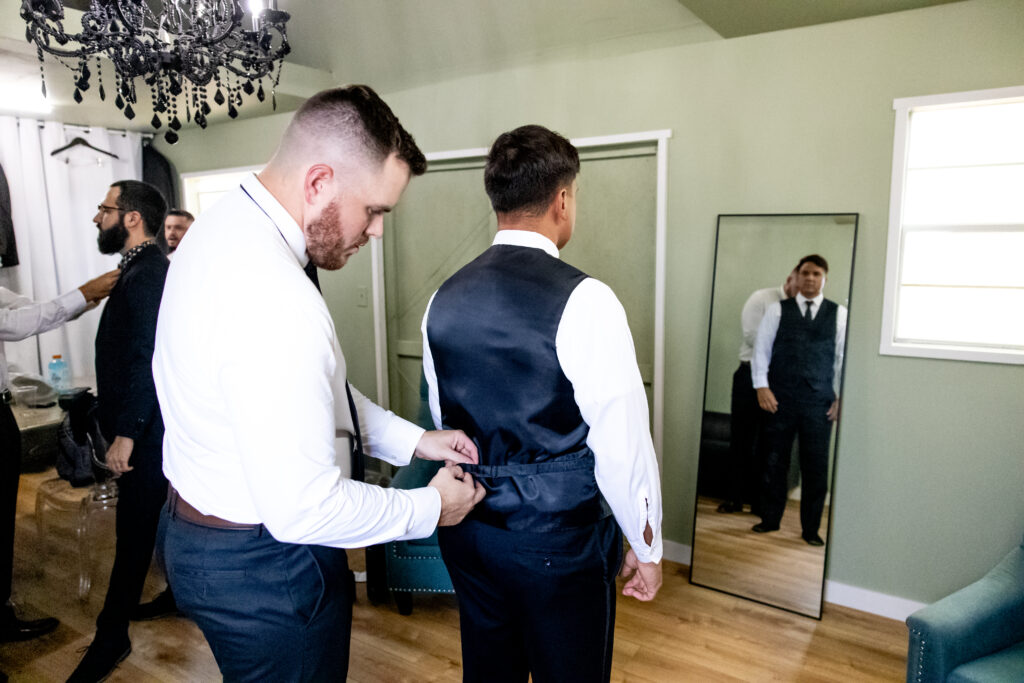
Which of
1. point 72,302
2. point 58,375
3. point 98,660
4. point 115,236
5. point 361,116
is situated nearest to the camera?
point 361,116

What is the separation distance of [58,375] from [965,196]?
404 centimetres

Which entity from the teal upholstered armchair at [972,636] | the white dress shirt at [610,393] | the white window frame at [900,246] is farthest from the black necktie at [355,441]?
the white window frame at [900,246]

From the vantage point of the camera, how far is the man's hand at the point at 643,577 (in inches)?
56.9

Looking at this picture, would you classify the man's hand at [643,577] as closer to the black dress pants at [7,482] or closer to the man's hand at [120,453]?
the man's hand at [120,453]

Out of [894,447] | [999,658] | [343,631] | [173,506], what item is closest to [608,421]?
[343,631]

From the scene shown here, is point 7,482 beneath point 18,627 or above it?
above

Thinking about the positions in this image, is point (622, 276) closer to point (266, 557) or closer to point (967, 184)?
point (967, 184)

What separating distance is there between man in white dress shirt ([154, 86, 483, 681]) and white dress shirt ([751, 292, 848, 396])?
198 cm

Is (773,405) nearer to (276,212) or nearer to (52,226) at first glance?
(276,212)

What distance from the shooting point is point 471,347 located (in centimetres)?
137

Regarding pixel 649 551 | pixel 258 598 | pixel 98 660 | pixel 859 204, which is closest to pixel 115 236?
pixel 98 660

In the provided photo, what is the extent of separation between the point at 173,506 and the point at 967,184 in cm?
287

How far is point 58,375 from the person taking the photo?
10.5 feet

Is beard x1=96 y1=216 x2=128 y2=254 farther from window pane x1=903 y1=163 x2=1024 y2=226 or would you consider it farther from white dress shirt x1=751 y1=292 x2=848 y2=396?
window pane x1=903 y1=163 x2=1024 y2=226
